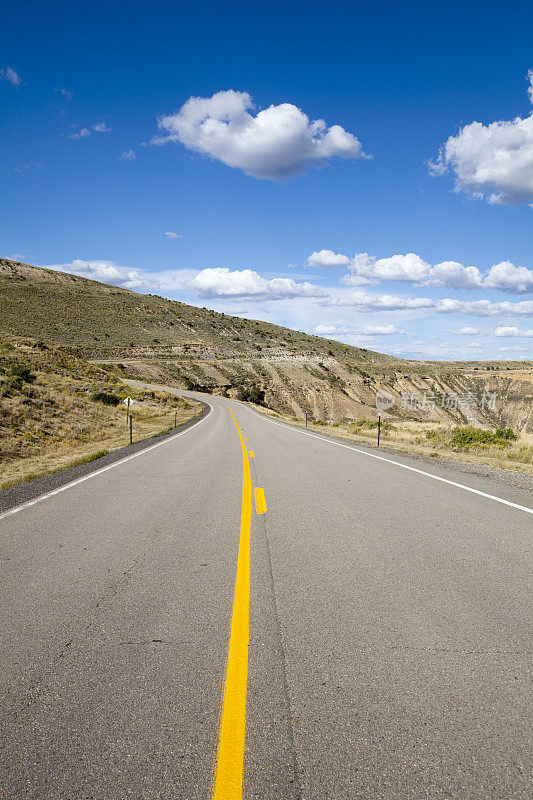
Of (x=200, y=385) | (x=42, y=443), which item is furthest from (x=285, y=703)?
(x=200, y=385)

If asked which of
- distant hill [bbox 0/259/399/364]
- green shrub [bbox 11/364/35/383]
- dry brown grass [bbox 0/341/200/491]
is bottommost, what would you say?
dry brown grass [bbox 0/341/200/491]

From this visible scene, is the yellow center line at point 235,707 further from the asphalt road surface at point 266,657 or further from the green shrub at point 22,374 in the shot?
the green shrub at point 22,374

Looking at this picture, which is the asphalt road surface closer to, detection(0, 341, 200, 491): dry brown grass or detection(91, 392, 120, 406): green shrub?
detection(0, 341, 200, 491): dry brown grass

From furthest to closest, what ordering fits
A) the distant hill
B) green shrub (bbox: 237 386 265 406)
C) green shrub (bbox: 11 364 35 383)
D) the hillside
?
the distant hill, the hillside, green shrub (bbox: 237 386 265 406), green shrub (bbox: 11 364 35 383)

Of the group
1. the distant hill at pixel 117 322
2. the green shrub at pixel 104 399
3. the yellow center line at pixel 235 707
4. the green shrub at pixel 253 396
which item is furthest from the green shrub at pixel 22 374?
the distant hill at pixel 117 322

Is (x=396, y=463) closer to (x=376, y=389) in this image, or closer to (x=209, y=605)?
(x=209, y=605)

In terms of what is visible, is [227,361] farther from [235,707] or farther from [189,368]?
[235,707]

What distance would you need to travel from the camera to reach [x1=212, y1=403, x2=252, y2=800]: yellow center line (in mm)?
1963

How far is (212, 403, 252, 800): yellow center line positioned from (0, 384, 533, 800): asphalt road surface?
0.01 meters

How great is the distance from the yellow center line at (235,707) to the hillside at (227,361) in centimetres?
5264

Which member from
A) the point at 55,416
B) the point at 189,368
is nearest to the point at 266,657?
the point at 55,416

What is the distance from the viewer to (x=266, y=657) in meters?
2.89

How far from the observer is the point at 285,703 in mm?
2459

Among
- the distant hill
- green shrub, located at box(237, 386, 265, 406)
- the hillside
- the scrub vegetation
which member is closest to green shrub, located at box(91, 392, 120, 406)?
the scrub vegetation
